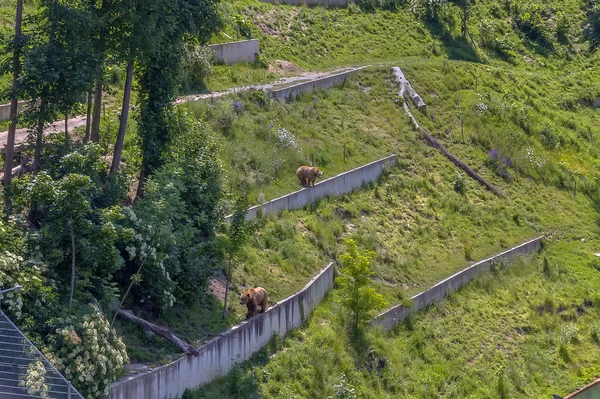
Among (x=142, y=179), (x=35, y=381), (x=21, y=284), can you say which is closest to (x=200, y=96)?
(x=142, y=179)

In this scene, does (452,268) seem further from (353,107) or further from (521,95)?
(521,95)

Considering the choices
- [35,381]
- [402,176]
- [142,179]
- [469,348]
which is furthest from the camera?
[402,176]

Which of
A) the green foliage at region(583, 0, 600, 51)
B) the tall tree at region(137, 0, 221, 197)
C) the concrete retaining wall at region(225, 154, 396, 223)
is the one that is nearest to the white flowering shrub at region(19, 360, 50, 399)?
the tall tree at region(137, 0, 221, 197)

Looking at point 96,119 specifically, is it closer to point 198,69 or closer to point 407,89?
point 198,69

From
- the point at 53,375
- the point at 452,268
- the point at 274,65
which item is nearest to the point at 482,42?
the point at 274,65

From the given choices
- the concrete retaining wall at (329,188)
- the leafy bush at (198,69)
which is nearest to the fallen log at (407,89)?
the concrete retaining wall at (329,188)

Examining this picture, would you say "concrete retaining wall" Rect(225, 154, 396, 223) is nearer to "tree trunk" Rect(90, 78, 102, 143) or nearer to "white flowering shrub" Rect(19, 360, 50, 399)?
"tree trunk" Rect(90, 78, 102, 143)
